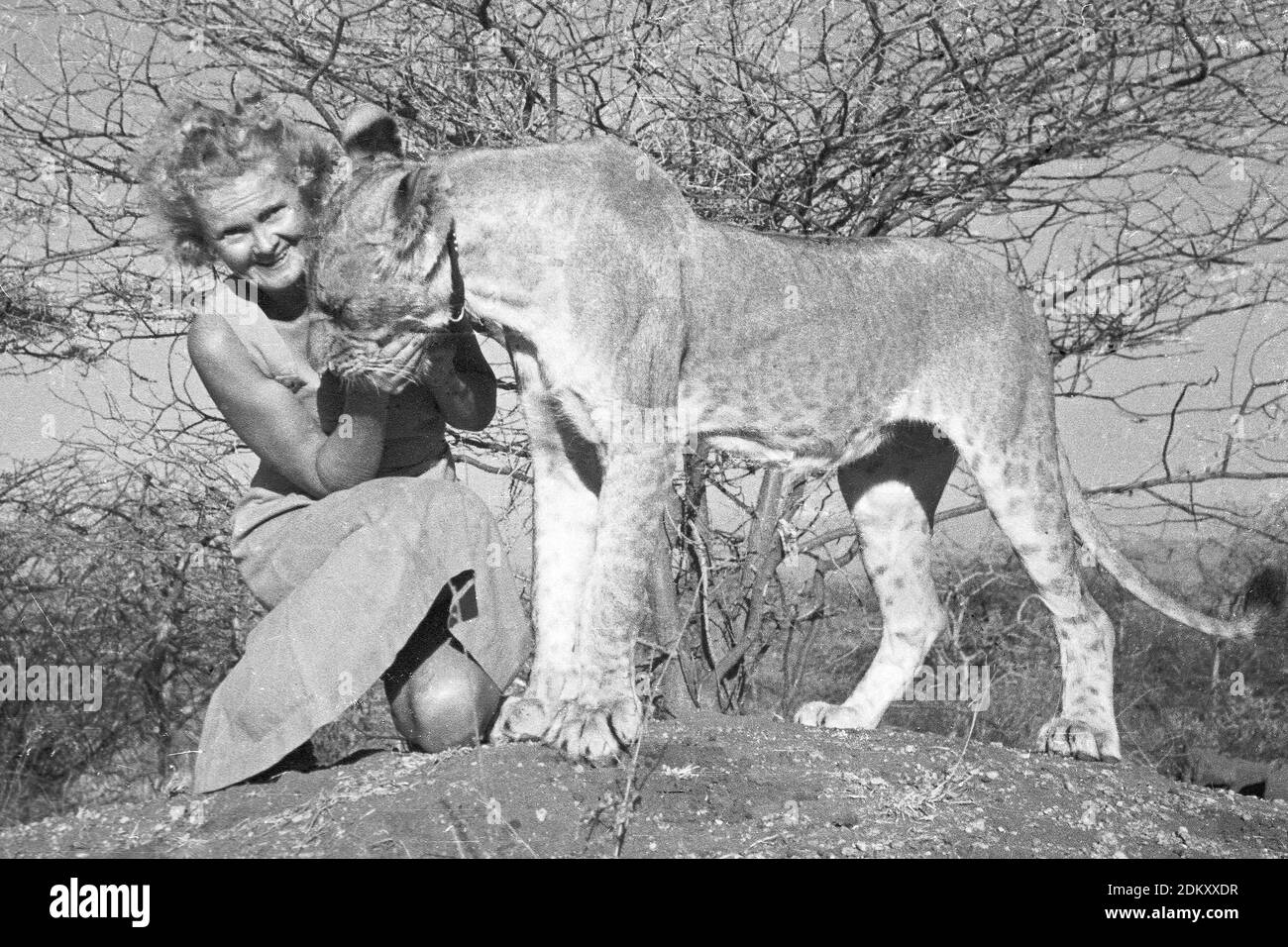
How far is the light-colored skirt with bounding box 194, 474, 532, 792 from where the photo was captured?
3436 mm

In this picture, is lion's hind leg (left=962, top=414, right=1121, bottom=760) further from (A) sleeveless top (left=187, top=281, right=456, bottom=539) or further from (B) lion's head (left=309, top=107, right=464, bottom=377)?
(B) lion's head (left=309, top=107, right=464, bottom=377)

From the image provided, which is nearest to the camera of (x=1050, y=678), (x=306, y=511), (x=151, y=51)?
(x=306, y=511)

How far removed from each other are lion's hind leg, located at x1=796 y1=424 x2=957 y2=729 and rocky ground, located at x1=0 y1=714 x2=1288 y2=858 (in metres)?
0.84

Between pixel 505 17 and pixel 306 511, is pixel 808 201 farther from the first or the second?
pixel 306 511

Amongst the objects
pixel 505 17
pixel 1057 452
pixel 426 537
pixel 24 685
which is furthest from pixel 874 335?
pixel 24 685

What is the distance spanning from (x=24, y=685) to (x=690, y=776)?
357 centimetres

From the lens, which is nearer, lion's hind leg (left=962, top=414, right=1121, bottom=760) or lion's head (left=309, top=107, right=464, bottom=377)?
lion's head (left=309, top=107, right=464, bottom=377)

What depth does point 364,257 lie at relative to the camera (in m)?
3.72

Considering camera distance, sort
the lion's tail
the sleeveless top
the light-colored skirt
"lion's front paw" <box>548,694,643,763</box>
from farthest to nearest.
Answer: the lion's tail
the sleeveless top
"lion's front paw" <box>548,694,643,763</box>
the light-colored skirt

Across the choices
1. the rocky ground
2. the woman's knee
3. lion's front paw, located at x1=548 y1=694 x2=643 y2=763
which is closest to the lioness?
lion's front paw, located at x1=548 y1=694 x2=643 y2=763

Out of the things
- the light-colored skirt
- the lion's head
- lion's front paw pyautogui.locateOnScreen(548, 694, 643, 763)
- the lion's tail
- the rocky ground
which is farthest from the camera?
the lion's tail

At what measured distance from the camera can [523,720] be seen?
389 cm

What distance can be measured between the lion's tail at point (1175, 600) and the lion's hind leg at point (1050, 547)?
26 cm

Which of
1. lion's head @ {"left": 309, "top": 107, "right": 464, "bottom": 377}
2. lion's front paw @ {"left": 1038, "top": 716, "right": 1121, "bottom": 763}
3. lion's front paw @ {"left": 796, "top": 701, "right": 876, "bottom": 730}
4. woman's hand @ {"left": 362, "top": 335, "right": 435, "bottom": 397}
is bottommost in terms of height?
lion's front paw @ {"left": 1038, "top": 716, "right": 1121, "bottom": 763}
